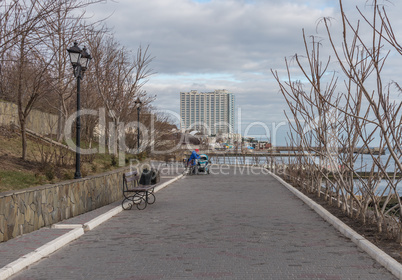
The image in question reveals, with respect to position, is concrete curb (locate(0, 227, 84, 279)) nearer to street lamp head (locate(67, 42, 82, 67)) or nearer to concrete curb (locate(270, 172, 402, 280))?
concrete curb (locate(270, 172, 402, 280))

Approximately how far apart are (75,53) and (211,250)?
798 cm

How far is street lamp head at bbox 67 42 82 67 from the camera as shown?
42.4ft

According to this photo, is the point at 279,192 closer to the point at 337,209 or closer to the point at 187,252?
the point at 337,209

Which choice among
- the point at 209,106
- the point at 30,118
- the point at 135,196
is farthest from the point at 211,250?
the point at 209,106

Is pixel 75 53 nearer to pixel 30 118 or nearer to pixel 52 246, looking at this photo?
pixel 52 246

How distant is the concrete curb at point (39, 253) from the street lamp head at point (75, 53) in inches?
234

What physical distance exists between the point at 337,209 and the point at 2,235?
8396 millimetres

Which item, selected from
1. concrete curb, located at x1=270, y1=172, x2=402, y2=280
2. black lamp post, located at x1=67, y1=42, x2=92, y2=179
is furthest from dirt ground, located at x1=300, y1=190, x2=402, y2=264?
black lamp post, located at x1=67, y1=42, x2=92, y2=179

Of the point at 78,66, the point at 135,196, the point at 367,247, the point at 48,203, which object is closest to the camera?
the point at 367,247

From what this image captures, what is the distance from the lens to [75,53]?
1302 centimetres

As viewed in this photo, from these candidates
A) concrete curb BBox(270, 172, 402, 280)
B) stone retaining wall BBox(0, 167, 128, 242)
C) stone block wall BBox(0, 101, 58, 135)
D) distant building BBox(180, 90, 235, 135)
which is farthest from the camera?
distant building BBox(180, 90, 235, 135)

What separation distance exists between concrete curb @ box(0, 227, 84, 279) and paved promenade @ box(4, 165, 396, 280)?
10 cm

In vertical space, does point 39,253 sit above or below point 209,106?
below

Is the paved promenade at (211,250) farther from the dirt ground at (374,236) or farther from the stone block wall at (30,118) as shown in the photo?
the stone block wall at (30,118)
